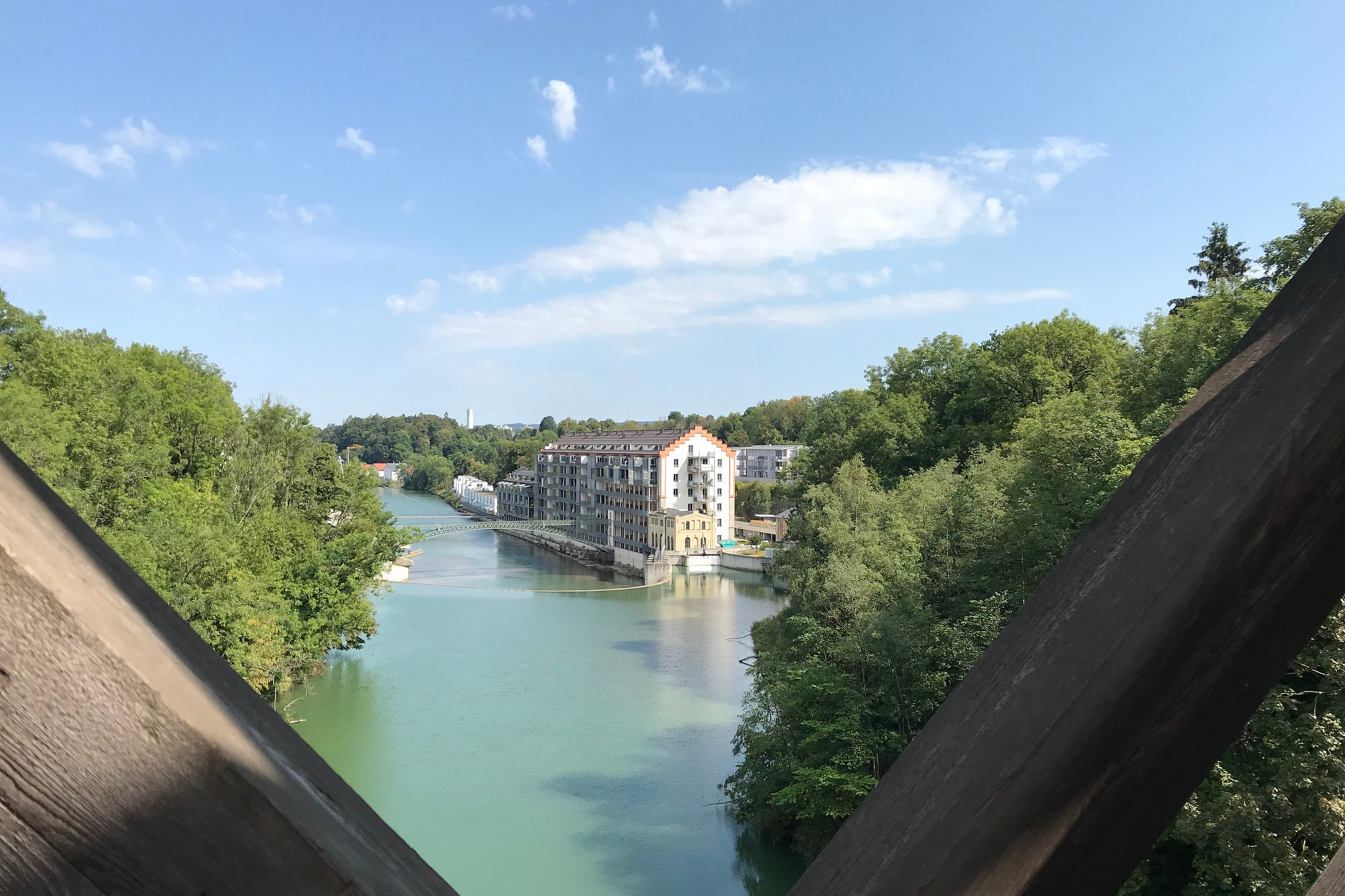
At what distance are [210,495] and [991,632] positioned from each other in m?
16.7

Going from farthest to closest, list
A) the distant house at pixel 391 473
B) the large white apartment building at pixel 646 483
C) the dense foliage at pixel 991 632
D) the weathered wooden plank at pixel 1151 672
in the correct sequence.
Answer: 1. the distant house at pixel 391 473
2. the large white apartment building at pixel 646 483
3. the dense foliage at pixel 991 632
4. the weathered wooden plank at pixel 1151 672

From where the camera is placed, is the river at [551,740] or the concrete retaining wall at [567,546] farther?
the concrete retaining wall at [567,546]

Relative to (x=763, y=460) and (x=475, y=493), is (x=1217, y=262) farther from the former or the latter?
Result: (x=475, y=493)

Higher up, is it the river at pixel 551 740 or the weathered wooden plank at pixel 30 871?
the weathered wooden plank at pixel 30 871

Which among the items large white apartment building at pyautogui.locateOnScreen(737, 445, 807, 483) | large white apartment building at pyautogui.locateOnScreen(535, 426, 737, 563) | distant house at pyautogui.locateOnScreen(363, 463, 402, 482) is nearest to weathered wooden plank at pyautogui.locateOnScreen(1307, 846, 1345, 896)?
large white apartment building at pyautogui.locateOnScreen(535, 426, 737, 563)

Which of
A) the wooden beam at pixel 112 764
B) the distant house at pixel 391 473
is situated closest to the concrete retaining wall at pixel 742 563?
the wooden beam at pixel 112 764

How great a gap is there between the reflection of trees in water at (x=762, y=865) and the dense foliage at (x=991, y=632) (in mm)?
202

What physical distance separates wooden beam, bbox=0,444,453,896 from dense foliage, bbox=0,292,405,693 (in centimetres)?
846

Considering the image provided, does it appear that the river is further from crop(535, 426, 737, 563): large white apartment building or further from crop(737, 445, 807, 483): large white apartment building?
crop(737, 445, 807, 483): large white apartment building

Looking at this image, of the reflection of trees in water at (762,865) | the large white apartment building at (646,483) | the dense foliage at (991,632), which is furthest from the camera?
the large white apartment building at (646,483)

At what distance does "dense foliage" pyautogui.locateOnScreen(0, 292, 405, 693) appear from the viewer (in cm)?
1227

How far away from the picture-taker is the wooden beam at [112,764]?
11.7 inches

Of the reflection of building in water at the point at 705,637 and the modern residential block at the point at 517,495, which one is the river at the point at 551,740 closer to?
the reflection of building in water at the point at 705,637

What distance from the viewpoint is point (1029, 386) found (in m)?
23.9
